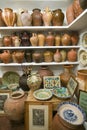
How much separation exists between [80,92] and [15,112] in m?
0.74

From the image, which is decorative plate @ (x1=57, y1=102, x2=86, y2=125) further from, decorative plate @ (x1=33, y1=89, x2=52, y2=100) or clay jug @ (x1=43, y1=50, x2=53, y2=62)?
clay jug @ (x1=43, y1=50, x2=53, y2=62)

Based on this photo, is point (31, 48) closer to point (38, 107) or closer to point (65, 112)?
point (38, 107)

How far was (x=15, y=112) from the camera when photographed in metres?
1.50

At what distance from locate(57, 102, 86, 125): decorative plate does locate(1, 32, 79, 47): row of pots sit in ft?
3.37

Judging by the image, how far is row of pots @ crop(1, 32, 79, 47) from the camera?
1.97 meters

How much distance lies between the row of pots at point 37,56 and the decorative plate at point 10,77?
0.27 meters

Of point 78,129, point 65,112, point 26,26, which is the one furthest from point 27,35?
point 78,129

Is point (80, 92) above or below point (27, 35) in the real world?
below

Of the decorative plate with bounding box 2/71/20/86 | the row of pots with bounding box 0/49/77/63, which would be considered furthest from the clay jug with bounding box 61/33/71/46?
the decorative plate with bounding box 2/71/20/86

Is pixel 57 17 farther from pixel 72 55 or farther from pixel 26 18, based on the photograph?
pixel 72 55

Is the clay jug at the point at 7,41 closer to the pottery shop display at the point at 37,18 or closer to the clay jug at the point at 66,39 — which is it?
the pottery shop display at the point at 37,18

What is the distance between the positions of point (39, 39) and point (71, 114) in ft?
3.88

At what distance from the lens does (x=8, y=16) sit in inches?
72.9

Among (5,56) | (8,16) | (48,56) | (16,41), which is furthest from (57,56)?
(8,16)
